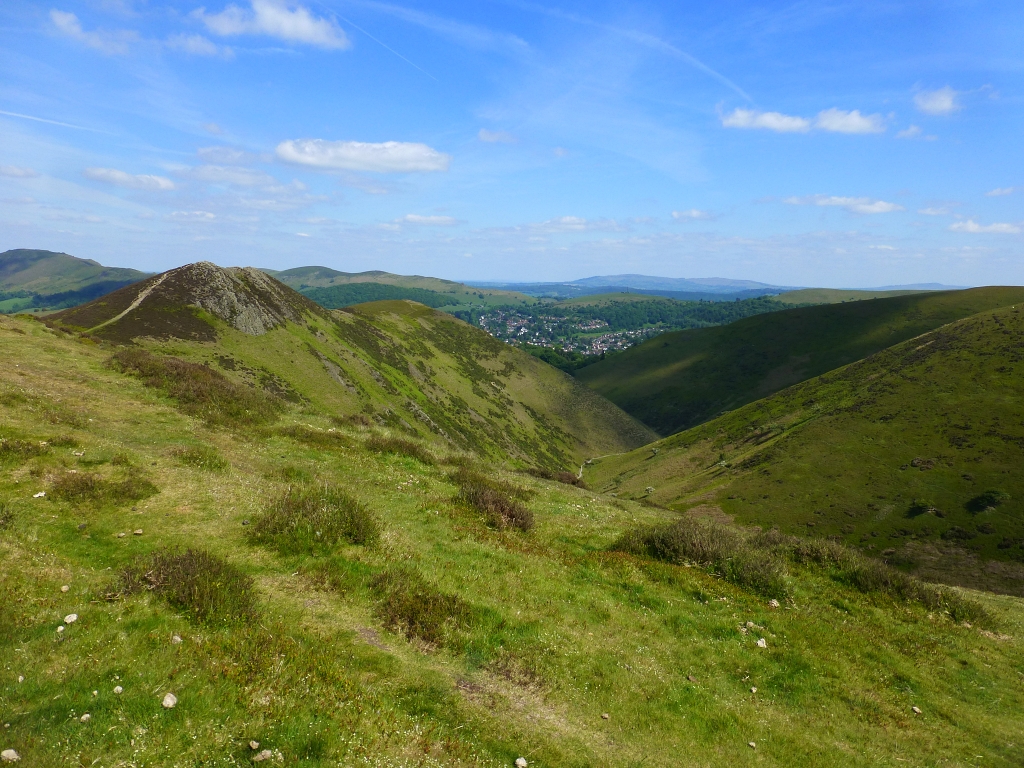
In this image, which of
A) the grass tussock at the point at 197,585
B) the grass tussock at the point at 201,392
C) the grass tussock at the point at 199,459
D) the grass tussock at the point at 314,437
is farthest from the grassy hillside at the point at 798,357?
the grass tussock at the point at 197,585

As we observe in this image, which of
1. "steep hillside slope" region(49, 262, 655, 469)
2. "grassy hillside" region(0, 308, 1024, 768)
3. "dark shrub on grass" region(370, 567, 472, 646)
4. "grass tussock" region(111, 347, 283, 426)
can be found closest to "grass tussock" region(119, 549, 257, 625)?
"grassy hillside" region(0, 308, 1024, 768)

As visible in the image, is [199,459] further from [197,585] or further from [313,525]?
[197,585]

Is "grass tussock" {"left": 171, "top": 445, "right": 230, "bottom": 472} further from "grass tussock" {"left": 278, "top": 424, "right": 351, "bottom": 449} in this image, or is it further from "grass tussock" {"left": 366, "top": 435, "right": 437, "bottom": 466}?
"grass tussock" {"left": 366, "top": 435, "right": 437, "bottom": 466}

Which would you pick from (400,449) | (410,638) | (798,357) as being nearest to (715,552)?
(410,638)

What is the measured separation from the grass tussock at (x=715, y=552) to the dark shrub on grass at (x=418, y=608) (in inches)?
337

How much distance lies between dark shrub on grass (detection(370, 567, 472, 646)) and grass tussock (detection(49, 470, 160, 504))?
8081 mm

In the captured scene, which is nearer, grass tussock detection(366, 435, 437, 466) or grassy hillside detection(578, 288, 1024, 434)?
grass tussock detection(366, 435, 437, 466)

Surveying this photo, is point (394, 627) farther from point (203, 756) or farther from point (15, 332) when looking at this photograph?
point (15, 332)

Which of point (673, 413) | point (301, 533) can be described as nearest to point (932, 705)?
point (301, 533)

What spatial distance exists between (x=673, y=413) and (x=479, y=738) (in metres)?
180

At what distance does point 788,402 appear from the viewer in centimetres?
11656

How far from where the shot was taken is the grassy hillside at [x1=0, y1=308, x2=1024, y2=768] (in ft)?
25.0

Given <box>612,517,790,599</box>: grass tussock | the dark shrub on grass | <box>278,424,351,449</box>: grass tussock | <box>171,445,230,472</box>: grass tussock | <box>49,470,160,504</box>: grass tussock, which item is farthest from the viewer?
<box>278,424,351,449</box>: grass tussock

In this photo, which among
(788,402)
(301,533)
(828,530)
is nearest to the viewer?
(301,533)
